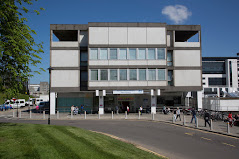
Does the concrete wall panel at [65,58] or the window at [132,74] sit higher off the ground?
the concrete wall panel at [65,58]

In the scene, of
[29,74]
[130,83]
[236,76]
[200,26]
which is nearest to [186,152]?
[29,74]

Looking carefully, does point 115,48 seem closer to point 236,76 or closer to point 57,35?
point 57,35

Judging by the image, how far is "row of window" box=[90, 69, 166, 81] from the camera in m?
35.9

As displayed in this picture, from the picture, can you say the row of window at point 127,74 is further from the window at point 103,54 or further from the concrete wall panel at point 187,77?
the concrete wall panel at point 187,77

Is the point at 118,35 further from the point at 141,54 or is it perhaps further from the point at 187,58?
the point at 187,58

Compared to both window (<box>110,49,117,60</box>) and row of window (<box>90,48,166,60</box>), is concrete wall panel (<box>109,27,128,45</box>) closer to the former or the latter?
row of window (<box>90,48,166,60</box>)

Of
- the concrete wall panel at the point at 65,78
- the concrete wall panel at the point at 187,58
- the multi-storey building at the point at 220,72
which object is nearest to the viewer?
the concrete wall panel at the point at 65,78

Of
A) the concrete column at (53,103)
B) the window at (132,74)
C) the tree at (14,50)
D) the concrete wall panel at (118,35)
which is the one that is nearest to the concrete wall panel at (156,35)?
the concrete wall panel at (118,35)

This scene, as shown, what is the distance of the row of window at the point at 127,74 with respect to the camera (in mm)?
35875

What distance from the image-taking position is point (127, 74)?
119 feet

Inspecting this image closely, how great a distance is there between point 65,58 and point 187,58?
20721 millimetres

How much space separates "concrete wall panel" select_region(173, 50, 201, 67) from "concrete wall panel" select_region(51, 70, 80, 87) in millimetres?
17096

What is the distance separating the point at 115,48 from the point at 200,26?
1565cm

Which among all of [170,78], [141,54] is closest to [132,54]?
[141,54]
